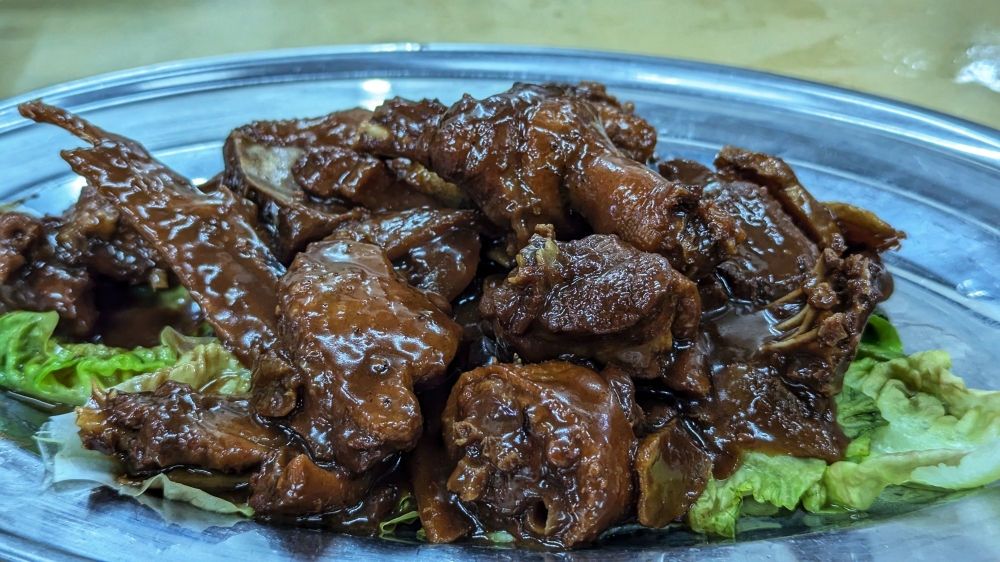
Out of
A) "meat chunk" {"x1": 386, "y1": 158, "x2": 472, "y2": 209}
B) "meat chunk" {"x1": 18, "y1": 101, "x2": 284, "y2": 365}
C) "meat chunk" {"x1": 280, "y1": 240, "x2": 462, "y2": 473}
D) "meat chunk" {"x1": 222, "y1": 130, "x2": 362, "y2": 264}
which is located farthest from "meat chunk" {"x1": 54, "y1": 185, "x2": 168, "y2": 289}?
"meat chunk" {"x1": 386, "y1": 158, "x2": 472, "y2": 209}

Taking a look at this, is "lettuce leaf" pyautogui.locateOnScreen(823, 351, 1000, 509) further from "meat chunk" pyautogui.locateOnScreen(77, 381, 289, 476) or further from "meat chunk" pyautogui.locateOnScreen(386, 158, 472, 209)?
"meat chunk" pyautogui.locateOnScreen(77, 381, 289, 476)

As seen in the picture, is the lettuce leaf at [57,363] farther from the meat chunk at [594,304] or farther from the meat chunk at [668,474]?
the meat chunk at [668,474]

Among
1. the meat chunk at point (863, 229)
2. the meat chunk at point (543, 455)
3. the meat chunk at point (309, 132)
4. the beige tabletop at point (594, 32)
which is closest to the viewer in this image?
the meat chunk at point (543, 455)

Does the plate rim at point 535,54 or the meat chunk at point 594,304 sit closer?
the meat chunk at point 594,304

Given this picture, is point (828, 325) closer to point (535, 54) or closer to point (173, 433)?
point (173, 433)

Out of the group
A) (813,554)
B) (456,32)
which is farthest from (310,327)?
(456,32)

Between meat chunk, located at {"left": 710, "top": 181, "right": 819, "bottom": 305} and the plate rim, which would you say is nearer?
meat chunk, located at {"left": 710, "top": 181, "right": 819, "bottom": 305}

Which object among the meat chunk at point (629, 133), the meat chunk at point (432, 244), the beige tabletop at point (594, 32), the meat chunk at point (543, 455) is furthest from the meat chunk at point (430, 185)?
the beige tabletop at point (594, 32)

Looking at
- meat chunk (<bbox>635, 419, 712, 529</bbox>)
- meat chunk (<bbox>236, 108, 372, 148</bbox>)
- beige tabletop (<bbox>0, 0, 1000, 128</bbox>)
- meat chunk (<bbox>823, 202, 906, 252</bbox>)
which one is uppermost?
beige tabletop (<bbox>0, 0, 1000, 128</bbox>)
